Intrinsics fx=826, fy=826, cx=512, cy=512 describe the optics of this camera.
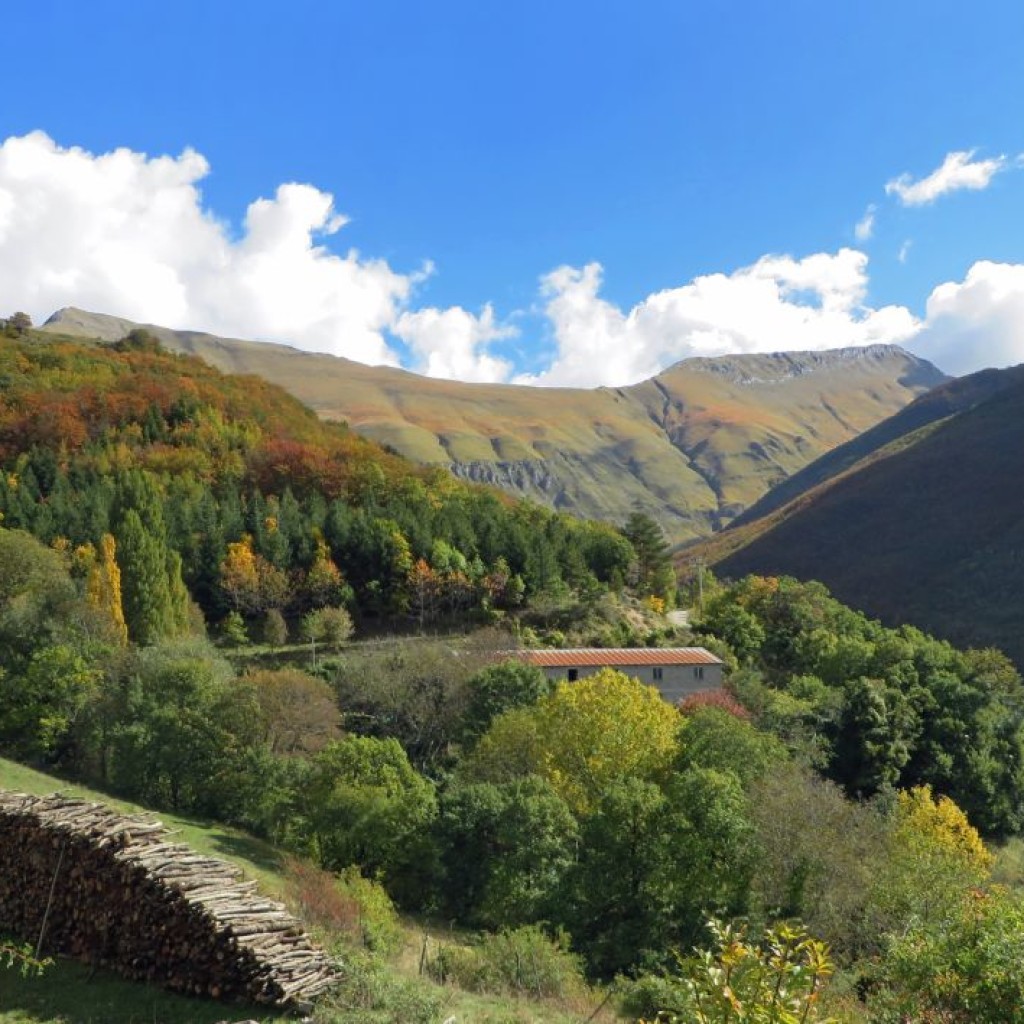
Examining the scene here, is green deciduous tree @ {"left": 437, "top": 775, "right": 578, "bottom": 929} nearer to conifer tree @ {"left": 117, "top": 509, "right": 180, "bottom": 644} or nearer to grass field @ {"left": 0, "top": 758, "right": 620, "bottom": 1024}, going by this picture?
grass field @ {"left": 0, "top": 758, "right": 620, "bottom": 1024}

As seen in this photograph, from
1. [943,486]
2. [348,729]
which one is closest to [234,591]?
[348,729]

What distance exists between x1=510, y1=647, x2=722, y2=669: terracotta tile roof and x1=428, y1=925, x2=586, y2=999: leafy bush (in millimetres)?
26734

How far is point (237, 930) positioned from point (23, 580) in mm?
33425

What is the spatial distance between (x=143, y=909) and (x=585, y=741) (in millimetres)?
19284

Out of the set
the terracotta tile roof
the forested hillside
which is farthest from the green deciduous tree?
the forested hillside

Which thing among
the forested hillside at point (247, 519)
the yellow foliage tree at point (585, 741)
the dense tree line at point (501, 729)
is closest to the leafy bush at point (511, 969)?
the dense tree line at point (501, 729)

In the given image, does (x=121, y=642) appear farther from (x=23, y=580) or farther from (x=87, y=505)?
(x=87, y=505)

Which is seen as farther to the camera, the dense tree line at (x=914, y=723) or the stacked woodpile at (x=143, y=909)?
the dense tree line at (x=914, y=723)

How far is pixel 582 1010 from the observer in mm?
12852

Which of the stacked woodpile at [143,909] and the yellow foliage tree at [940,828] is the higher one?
the stacked woodpile at [143,909]

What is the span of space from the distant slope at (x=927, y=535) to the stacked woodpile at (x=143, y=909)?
81174 mm

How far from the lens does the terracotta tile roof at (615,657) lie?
142 ft

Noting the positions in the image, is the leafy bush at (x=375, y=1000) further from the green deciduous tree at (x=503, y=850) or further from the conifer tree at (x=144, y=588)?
the conifer tree at (x=144, y=588)

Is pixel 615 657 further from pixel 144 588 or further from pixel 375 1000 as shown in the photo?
pixel 375 1000
